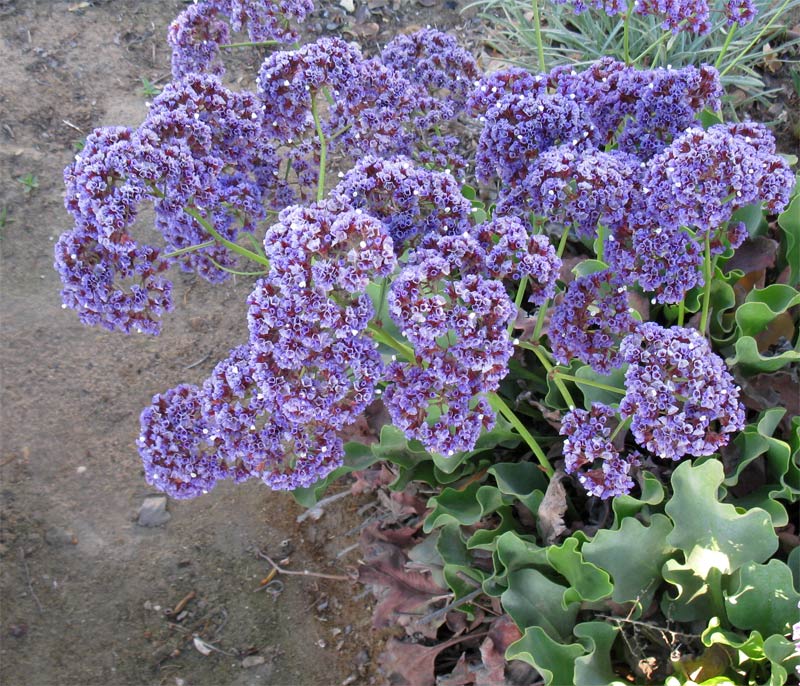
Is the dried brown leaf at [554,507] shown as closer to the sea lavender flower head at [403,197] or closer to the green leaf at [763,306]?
the green leaf at [763,306]

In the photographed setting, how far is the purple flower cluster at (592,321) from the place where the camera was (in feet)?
7.20

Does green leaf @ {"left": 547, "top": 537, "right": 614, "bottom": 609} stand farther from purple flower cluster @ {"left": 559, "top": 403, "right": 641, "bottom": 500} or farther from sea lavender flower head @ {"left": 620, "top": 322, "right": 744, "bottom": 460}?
sea lavender flower head @ {"left": 620, "top": 322, "right": 744, "bottom": 460}

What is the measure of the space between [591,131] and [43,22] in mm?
4704

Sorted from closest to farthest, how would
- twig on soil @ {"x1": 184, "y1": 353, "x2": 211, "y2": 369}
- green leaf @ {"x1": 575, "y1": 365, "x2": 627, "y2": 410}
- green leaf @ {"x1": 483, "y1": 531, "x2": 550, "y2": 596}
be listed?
green leaf @ {"x1": 483, "y1": 531, "x2": 550, "y2": 596} < green leaf @ {"x1": 575, "y1": 365, "x2": 627, "y2": 410} < twig on soil @ {"x1": 184, "y1": 353, "x2": 211, "y2": 369}

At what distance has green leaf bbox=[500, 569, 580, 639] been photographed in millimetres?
2486

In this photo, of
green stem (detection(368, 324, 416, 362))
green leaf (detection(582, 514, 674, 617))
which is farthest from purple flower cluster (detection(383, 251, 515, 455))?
green leaf (detection(582, 514, 674, 617))

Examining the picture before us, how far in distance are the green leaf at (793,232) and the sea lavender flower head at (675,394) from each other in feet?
3.81

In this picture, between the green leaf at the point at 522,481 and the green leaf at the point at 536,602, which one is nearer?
the green leaf at the point at 536,602

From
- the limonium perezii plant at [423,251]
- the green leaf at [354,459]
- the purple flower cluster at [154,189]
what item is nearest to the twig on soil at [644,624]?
the limonium perezii plant at [423,251]

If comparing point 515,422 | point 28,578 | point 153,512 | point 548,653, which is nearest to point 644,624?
point 548,653

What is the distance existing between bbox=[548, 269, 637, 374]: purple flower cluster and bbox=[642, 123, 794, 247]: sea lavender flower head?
0.24m

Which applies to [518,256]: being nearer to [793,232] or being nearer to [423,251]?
[423,251]

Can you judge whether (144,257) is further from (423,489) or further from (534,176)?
(423,489)

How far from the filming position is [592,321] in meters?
2.23
